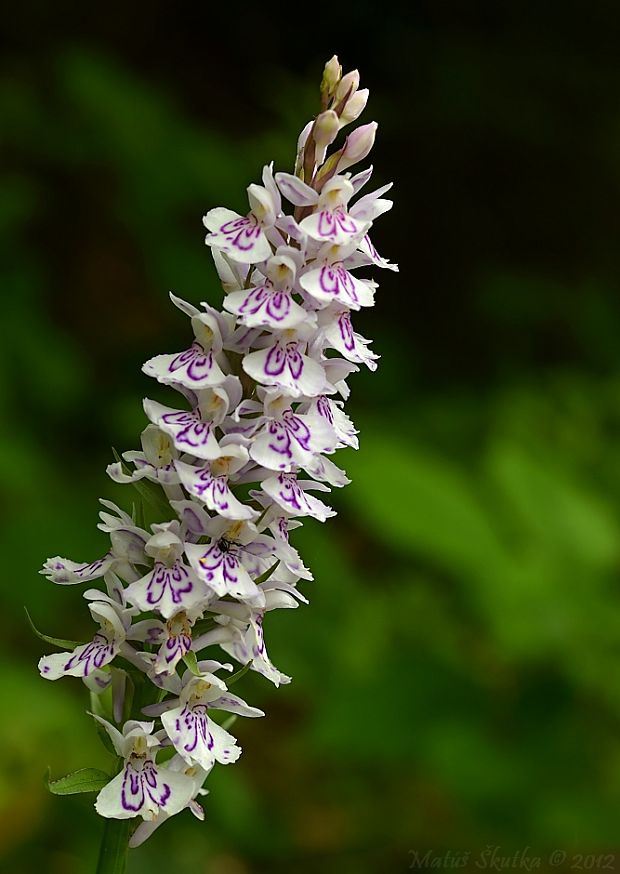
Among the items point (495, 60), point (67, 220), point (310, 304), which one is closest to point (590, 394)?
point (310, 304)

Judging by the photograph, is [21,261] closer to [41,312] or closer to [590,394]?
[41,312]

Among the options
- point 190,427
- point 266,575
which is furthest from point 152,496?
point 266,575

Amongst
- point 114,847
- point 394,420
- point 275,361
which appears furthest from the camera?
point 394,420

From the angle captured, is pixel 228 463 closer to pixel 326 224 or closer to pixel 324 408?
pixel 324 408

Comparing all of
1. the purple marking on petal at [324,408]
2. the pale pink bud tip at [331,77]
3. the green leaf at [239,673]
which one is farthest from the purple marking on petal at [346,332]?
the green leaf at [239,673]

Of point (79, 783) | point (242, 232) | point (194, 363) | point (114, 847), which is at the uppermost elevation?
point (242, 232)

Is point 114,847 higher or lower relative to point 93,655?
lower

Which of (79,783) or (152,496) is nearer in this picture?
(79,783)

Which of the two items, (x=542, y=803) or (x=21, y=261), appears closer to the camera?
(x=542, y=803)
